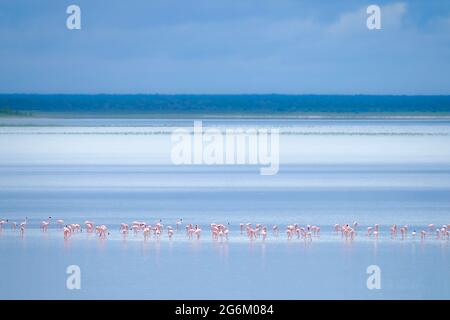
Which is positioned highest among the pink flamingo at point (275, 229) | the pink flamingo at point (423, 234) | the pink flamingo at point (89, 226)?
the pink flamingo at point (89, 226)

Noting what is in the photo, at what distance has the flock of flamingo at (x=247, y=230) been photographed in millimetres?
9211

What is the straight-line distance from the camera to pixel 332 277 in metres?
7.61

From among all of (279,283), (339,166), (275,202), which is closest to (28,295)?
(279,283)

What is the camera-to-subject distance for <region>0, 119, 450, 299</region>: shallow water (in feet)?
24.1

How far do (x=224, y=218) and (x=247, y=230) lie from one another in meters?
1.05

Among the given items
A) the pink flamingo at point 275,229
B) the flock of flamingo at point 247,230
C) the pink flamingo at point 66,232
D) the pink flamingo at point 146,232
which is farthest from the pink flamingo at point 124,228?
the pink flamingo at point 275,229

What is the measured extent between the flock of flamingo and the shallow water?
78mm

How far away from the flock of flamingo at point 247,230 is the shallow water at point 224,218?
0.08 meters

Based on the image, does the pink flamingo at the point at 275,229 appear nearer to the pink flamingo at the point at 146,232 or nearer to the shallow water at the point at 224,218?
the shallow water at the point at 224,218

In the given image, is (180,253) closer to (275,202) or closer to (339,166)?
(275,202)

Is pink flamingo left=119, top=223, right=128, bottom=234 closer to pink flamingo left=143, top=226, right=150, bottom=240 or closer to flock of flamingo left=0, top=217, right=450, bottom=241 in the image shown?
flock of flamingo left=0, top=217, right=450, bottom=241

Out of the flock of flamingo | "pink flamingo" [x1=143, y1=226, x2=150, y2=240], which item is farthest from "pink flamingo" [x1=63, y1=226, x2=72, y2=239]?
"pink flamingo" [x1=143, y1=226, x2=150, y2=240]

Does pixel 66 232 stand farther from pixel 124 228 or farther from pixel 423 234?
pixel 423 234

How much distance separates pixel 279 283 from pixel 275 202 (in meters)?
4.62
